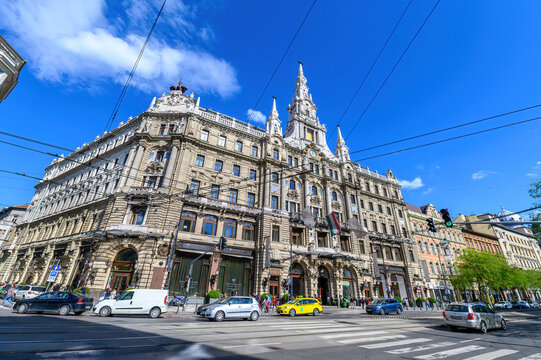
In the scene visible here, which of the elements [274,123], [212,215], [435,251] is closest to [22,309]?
[212,215]

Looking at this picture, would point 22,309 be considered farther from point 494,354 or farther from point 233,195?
point 494,354

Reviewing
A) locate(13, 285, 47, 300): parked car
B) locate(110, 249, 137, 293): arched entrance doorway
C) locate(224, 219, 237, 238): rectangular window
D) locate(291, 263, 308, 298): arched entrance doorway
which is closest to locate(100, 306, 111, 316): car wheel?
locate(110, 249, 137, 293): arched entrance doorway

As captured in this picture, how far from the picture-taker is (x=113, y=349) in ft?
22.2

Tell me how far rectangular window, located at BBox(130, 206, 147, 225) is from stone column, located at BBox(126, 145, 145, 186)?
10.2 feet

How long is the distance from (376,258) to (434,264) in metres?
17.6

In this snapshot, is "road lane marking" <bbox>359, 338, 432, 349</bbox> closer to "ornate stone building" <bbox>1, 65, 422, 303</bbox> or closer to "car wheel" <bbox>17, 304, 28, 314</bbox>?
"ornate stone building" <bbox>1, 65, 422, 303</bbox>

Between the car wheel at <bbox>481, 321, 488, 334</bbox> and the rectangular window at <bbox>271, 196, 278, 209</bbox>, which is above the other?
the rectangular window at <bbox>271, 196, 278, 209</bbox>

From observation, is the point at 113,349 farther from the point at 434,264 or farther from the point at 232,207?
the point at 434,264

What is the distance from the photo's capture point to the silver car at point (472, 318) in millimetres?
12578

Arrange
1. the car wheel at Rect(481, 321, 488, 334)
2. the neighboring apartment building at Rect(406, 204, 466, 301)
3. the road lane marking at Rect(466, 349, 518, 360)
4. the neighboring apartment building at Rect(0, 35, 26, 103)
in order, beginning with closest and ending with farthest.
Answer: the road lane marking at Rect(466, 349, 518, 360) → the car wheel at Rect(481, 321, 488, 334) → the neighboring apartment building at Rect(0, 35, 26, 103) → the neighboring apartment building at Rect(406, 204, 466, 301)

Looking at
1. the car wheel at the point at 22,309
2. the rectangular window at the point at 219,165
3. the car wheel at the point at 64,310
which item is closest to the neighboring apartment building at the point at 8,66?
the car wheel at the point at 22,309

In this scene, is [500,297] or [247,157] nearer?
[247,157]

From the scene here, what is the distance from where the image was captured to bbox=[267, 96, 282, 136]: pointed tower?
3783 centimetres

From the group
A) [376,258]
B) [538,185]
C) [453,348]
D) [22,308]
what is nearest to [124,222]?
[22,308]
